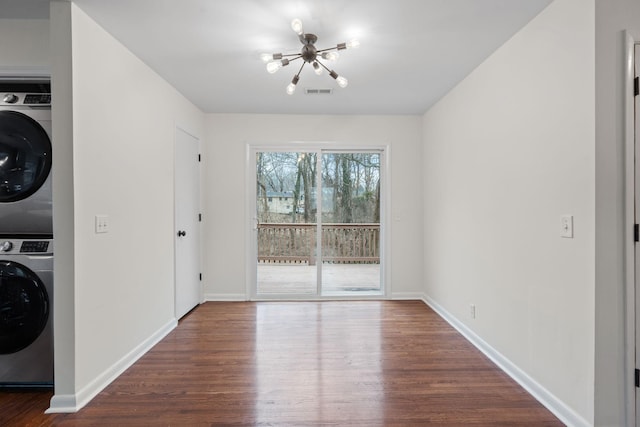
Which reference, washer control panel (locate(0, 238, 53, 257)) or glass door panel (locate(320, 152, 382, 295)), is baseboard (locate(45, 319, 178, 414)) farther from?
glass door panel (locate(320, 152, 382, 295))

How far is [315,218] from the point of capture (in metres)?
4.26

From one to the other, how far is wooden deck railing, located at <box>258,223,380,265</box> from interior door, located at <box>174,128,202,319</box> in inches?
33.8

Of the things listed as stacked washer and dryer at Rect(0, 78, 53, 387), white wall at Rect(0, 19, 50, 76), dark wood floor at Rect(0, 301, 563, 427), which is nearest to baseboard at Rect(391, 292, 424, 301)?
dark wood floor at Rect(0, 301, 563, 427)

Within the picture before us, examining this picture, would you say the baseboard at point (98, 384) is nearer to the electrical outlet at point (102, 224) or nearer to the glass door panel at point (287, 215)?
the electrical outlet at point (102, 224)

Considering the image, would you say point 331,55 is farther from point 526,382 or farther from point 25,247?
point 526,382

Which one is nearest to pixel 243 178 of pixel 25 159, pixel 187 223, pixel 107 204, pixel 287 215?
pixel 287 215

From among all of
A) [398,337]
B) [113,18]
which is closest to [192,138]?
[113,18]

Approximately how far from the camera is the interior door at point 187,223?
3373 millimetres

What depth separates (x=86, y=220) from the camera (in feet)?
6.63

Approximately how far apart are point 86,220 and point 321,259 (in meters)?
2.74

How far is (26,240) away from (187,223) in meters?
1.58

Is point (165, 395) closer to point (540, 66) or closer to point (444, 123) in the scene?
point (540, 66)

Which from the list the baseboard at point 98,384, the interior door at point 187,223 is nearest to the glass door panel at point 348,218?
the interior door at point 187,223

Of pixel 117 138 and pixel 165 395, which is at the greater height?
pixel 117 138
